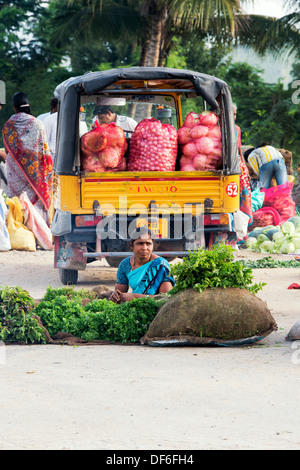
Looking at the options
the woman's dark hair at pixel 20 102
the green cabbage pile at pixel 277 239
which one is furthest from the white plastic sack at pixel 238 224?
the woman's dark hair at pixel 20 102

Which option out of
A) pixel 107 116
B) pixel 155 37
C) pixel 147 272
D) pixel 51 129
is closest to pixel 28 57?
pixel 155 37

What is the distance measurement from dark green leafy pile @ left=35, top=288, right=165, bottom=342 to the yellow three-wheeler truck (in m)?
2.54

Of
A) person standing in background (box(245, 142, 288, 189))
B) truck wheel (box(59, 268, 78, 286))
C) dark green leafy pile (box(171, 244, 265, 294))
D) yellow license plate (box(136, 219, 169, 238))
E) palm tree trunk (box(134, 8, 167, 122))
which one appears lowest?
truck wheel (box(59, 268, 78, 286))

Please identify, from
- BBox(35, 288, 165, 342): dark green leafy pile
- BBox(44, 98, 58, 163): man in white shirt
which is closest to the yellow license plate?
BBox(35, 288, 165, 342): dark green leafy pile

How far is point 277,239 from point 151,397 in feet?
27.3

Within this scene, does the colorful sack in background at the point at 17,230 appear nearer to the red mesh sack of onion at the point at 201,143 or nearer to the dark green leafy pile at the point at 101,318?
the red mesh sack of onion at the point at 201,143

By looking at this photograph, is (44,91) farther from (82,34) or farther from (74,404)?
(74,404)

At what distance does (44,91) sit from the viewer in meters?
28.2

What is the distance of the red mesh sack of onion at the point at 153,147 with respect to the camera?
30.1 feet

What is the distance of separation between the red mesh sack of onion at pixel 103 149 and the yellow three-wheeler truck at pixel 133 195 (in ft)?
0.43

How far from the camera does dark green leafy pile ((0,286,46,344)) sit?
6.35 meters

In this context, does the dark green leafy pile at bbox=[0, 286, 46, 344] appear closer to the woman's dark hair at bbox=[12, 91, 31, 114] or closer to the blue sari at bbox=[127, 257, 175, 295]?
the blue sari at bbox=[127, 257, 175, 295]

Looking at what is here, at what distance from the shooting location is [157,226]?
9.22 m

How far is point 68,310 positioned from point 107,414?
7.45 feet
